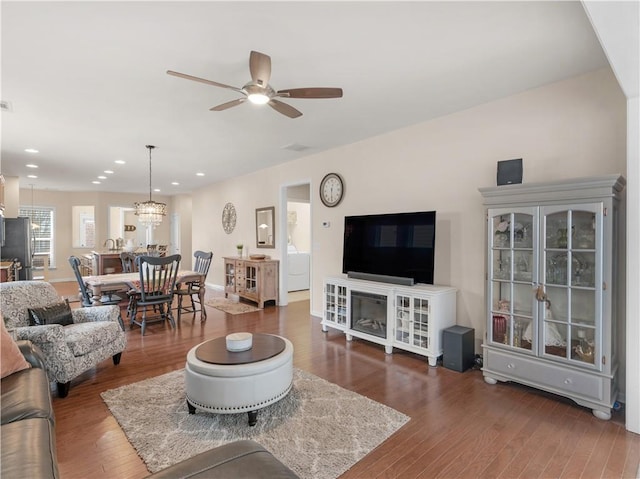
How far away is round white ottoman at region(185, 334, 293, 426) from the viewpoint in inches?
91.3

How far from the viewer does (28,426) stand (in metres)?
1.57

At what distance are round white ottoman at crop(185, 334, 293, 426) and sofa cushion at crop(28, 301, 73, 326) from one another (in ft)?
5.34

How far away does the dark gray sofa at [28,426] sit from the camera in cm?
128

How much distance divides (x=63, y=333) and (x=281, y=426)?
208 centimetres

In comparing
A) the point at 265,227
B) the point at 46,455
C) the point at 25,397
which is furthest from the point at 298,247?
the point at 46,455

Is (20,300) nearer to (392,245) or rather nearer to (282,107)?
(282,107)

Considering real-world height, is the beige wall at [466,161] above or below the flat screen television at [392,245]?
above

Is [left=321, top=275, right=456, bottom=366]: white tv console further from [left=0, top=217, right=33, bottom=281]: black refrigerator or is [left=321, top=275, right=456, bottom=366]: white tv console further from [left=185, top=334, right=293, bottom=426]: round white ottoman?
[left=0, top=217, right=33, bottom=281]: black refrigerator

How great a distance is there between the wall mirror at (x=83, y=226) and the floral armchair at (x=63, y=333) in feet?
27.1

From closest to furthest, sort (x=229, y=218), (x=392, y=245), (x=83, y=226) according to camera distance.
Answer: (x=392, y=245) < (x=229, y=218) < (x=83, y=226)

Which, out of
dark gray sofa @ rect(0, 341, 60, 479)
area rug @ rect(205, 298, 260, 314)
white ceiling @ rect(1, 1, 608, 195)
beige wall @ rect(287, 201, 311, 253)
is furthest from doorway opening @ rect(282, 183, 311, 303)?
dark gray sofa @ rect(0, 341, 60, 479)

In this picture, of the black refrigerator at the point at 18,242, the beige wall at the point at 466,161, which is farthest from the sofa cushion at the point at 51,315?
the black refrigerator at the point at 18,242

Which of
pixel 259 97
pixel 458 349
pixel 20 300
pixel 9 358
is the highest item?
pixel 259 97

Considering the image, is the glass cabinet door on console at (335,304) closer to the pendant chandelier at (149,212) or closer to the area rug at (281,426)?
the area rug at (281,426)
